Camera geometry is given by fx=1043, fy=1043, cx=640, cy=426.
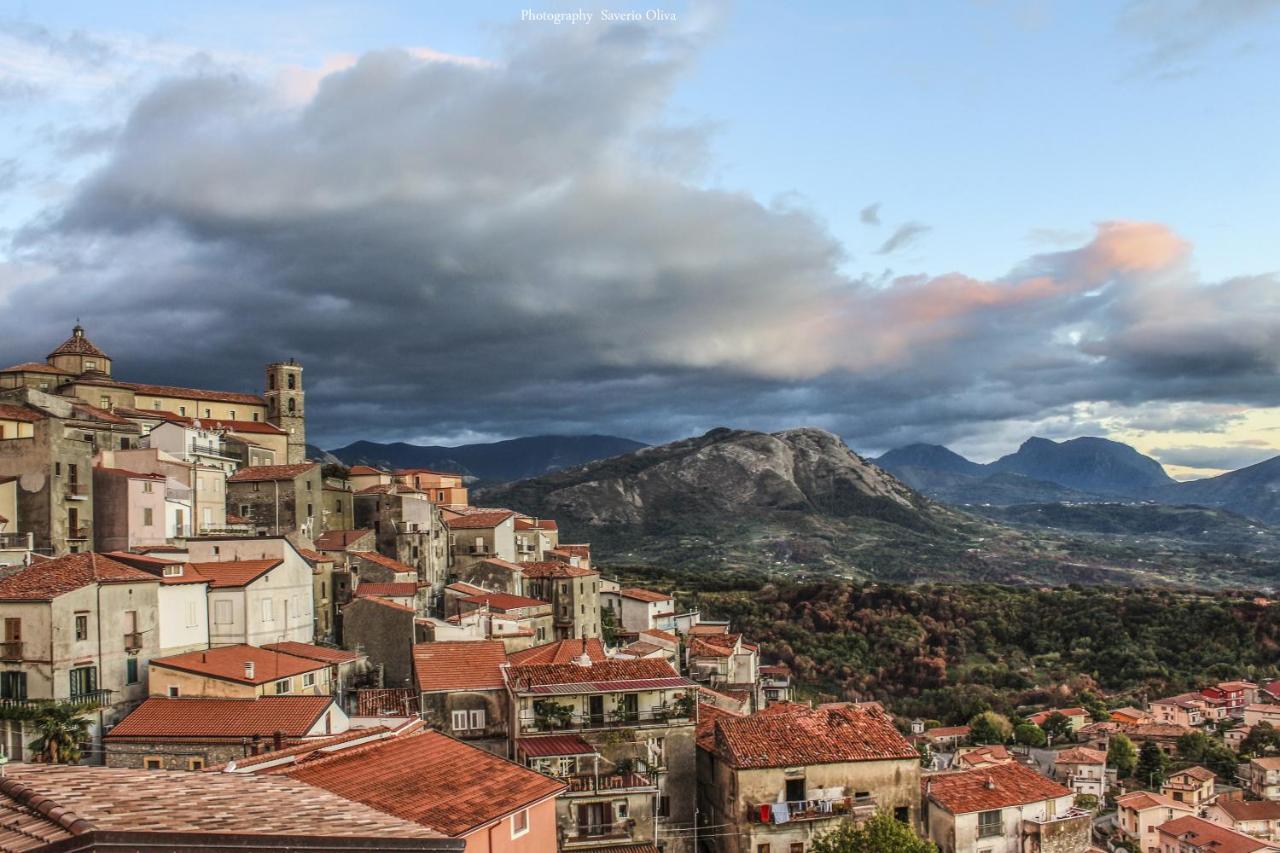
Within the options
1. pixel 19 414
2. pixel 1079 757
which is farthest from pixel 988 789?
pixel 1079 757

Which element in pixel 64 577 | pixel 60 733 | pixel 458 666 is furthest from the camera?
pixel 458 666

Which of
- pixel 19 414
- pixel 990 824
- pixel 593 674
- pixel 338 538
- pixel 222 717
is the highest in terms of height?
pixel 19 414

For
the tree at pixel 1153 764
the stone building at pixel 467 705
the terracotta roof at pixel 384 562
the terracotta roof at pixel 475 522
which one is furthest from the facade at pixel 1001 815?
the tree at pixel 1153 764

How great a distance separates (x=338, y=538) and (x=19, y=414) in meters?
18.5

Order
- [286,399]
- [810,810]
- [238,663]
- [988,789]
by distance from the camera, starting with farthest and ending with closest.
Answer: [286,399] → [988,789] → [238,663] → [810,810]

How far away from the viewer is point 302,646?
4559 cm

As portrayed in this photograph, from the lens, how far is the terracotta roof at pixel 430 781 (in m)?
17.1

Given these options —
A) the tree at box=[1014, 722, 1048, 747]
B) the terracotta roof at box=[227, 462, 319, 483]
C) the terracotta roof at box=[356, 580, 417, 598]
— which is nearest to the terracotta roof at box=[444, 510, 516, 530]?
the terracotta roof at box=[227, 462, 319, 483]

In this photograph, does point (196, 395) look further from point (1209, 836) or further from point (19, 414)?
point (1209, 836)

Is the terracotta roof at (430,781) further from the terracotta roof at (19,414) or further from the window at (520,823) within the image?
the terracotta roof at (19,414)

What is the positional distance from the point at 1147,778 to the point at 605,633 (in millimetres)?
56898

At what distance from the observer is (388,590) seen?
56656mm

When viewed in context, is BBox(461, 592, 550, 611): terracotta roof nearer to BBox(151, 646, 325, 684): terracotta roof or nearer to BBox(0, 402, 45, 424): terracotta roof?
BBox(151, 646, 325, 684): terracotta roof

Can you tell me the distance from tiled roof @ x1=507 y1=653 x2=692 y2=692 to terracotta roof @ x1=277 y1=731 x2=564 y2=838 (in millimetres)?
17335
